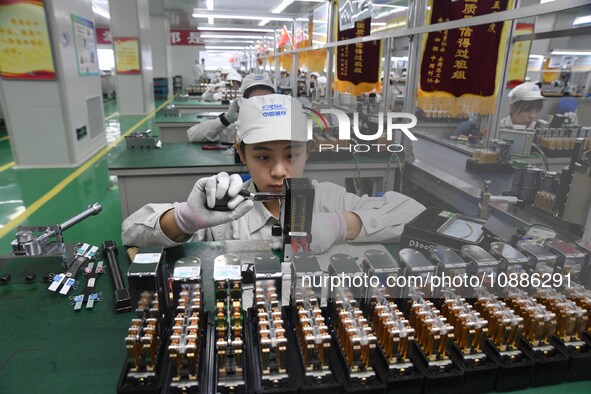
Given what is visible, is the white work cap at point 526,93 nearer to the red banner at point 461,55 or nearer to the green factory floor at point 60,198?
the red banner at point 461,55

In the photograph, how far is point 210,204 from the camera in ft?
3.76

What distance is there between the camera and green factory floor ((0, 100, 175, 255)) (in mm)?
3154

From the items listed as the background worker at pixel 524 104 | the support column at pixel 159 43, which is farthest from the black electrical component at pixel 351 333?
the support column at pixel 159 43

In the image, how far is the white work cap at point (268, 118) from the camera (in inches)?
44.2

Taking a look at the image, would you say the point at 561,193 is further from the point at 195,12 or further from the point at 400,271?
the point at 195,12

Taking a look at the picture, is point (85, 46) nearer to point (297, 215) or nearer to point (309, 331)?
point (297, 215)

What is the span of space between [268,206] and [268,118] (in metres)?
0.47

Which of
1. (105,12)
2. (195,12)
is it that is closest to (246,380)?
(195,12)

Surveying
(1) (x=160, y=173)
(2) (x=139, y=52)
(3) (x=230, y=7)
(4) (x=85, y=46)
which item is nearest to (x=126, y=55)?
(2) (x=139, y=52)

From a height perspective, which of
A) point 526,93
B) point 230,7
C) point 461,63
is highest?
point 230,7

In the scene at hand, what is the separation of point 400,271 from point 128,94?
1003 centimetres

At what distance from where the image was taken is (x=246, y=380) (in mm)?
776

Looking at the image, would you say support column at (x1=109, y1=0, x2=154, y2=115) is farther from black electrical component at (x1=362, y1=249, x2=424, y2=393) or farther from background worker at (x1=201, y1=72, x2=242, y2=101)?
black electrical component at (x1=362, y1=249, x2=424, y2=393)

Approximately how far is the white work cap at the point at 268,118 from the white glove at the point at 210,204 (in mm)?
225
